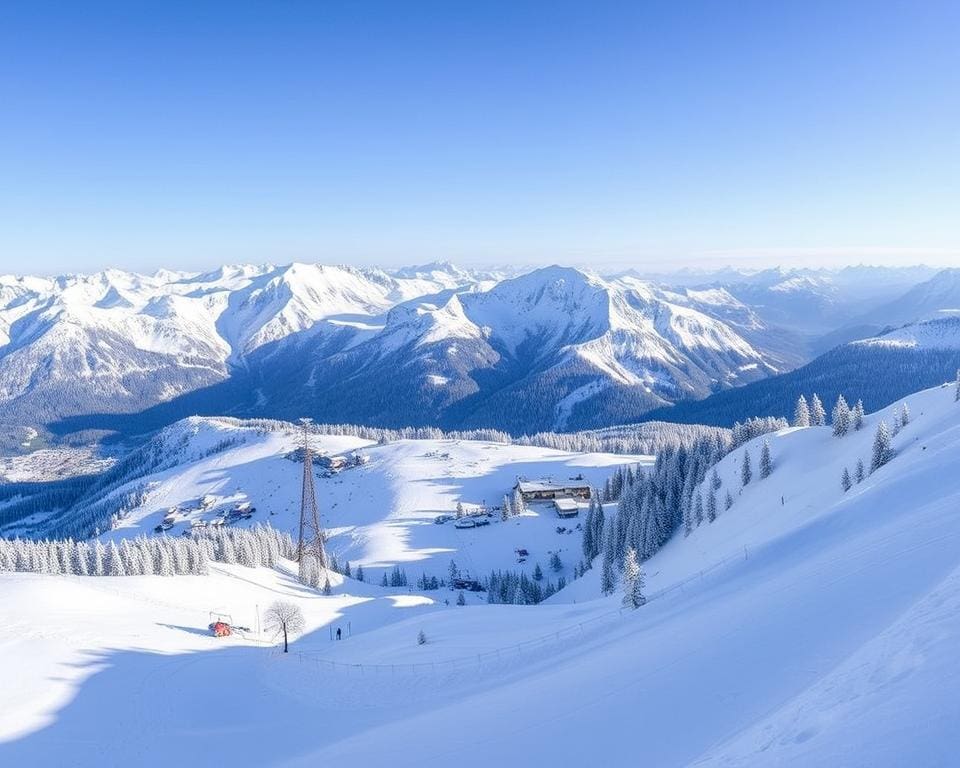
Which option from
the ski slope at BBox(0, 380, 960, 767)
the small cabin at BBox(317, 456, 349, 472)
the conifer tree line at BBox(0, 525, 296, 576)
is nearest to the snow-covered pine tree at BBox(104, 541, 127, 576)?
the conifer tree line at BBox(0, 525, 296, 576)

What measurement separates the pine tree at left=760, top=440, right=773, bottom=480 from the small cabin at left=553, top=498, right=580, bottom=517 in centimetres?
4941

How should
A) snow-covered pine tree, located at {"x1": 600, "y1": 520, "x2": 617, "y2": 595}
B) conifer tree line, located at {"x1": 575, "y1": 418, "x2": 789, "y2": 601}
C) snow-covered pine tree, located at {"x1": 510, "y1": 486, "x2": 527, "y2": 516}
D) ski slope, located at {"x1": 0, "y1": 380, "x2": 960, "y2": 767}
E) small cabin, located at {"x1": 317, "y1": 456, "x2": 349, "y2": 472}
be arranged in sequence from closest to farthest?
ski slope, located at {"x1": 0, "y1": 380, "x2": 960, "y2": 767} → snow-covered pine tree, located at {"x1": 600, "y1": 520, "x2": 617, "y2": 595} → conifer tree line, located at {"x1": 575, "y1": 418, "x2": 789, "y2": 601} → snow-covered pine tree, located at {"x1": 510, "y1": 486, "x2": 527, "y2": 516} → small cabin, located at {"x1": 317, "y1": 456, "x2": 349, "y2": 472}

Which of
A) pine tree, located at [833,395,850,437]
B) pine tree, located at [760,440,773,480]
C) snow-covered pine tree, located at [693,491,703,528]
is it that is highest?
pine tree, located at [833,395,850,437]

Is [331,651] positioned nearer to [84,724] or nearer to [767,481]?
[84,724]

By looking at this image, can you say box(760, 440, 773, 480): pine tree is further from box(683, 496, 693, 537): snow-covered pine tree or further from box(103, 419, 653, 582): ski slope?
box(103, 419, 653, 582): ski slope

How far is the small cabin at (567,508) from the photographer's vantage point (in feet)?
409

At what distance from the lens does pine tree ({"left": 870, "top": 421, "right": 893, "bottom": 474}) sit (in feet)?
195

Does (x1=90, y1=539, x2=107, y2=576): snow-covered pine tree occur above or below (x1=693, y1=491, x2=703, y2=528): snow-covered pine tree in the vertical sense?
below

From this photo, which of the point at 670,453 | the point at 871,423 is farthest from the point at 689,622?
the point at 670,453

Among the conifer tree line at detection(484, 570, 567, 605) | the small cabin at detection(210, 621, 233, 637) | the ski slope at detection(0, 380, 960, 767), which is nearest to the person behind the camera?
the ski slope at detection(0, 380, 960, 767)

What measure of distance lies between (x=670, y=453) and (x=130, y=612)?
8799cm

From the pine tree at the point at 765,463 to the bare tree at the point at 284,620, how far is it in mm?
61208

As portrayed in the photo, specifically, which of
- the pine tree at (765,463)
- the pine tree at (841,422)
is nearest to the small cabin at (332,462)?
the pine tree at (765,463)

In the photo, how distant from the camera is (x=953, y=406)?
2522 inches
